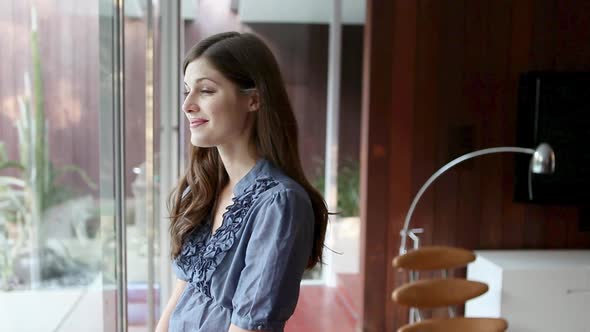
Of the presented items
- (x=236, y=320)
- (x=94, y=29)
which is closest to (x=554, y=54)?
(x=94, y=29)

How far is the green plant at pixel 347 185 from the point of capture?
456 cm

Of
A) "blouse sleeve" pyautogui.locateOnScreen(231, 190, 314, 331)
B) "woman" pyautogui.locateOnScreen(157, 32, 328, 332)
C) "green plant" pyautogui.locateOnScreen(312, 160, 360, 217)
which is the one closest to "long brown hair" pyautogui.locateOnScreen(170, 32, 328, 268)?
"woman" pyautogui.locateOnScreen(157, 32, 328, 332)

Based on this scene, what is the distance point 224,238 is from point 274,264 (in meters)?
0.12

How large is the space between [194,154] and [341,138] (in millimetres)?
3510

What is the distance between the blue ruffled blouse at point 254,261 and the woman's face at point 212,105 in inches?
3.3

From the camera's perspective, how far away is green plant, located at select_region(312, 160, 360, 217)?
15.0 ft

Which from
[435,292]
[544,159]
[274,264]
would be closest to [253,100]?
[274,264]

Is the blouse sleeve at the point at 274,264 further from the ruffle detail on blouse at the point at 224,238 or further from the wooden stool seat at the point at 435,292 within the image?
the wooden stool seat at the point at 435,292

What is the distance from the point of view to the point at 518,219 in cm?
351

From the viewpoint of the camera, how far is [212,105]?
91 centimetres

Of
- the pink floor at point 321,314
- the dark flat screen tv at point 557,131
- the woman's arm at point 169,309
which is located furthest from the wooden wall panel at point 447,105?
the woman's arm at point 169,309

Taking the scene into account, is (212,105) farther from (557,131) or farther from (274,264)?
(557,131)

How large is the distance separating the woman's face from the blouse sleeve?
16 cm

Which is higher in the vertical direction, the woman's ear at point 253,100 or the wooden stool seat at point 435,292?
the woman's ear at point 253,100
